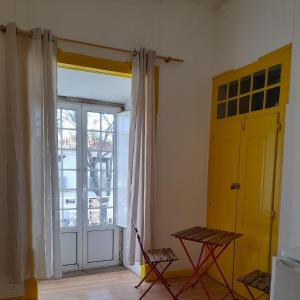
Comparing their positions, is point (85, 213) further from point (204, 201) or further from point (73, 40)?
point (73, 40)

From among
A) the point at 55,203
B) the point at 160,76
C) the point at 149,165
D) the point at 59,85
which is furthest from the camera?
the point at 59,85

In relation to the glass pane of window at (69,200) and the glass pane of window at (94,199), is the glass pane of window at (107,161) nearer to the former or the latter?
the glass pane of window at (94,199)

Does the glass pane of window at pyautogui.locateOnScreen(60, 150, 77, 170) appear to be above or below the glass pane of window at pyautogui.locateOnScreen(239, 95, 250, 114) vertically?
A: below

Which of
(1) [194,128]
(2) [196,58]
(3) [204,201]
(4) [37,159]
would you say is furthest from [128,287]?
(2) [196,58]

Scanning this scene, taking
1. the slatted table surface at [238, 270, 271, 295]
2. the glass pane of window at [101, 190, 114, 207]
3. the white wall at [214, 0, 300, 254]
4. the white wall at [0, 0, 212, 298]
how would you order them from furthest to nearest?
the glass pane of window at [101, 190, 114, 207]
the white wall at [0, 0, 212, 298]
the white wall at [214, 0, 300, 254]
the slatted table surface at [238, 270, 271, 295]

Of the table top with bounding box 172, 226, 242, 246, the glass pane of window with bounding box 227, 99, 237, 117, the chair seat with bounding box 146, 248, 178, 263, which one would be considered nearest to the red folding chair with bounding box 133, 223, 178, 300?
the chair seat with bounding box 146, 248, 178, 263

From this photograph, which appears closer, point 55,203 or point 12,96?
point 12,96

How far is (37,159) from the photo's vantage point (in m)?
2.53

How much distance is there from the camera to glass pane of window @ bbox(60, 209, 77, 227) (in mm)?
3531

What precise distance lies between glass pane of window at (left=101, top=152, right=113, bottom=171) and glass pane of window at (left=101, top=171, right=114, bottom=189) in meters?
0.07

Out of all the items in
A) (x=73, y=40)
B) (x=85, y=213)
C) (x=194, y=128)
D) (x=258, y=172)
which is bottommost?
(x=85, y=213)

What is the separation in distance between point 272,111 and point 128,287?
2401 mm

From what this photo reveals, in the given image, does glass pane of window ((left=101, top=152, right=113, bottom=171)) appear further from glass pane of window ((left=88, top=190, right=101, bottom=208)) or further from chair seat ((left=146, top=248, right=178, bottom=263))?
chair seat ((left=146, top=248, right=178, bottom=263))

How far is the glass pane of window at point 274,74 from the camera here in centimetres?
251
